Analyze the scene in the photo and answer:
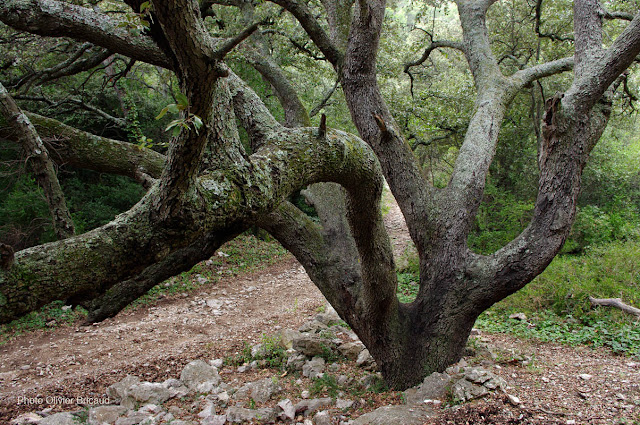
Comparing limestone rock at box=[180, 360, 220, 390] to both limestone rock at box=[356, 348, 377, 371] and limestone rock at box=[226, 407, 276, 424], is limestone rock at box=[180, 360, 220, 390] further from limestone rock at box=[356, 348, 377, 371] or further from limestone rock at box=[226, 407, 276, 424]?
limestone rock at box=[356, 348, 377, 371]

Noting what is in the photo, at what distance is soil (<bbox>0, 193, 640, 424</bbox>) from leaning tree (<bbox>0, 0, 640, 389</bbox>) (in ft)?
2.64

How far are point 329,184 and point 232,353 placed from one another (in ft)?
8.84

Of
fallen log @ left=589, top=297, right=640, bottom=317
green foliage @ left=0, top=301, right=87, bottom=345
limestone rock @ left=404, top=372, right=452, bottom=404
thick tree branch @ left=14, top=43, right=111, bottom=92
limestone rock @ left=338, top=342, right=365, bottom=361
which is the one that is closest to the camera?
limestone rock @ left=404, top=372, right=452, bottom=404

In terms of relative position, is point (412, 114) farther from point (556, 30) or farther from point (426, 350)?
point (426, 350)

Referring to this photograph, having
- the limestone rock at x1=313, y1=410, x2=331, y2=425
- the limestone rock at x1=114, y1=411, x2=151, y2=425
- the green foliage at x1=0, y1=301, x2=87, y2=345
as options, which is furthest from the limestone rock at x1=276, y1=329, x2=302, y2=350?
the green foliage at x1=0, y1=301, x2=87, y2=345

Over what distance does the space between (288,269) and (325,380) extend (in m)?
5.76

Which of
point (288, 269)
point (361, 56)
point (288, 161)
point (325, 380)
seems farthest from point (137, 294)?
point (288, 269)

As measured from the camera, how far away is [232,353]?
560 cm

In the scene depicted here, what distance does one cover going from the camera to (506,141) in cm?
1047

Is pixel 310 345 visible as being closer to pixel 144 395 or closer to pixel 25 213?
pixel 144 395

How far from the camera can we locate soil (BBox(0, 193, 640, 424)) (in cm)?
316

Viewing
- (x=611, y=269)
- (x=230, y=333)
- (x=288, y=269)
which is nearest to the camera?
(x=230, y=333)

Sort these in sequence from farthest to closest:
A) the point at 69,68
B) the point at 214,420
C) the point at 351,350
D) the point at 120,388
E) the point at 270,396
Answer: the point at 351,350
the point at 69,68
the point at 120,388
the point at 270,396
the point at 214,420

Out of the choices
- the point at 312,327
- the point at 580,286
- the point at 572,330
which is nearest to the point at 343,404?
the point at 312,327
